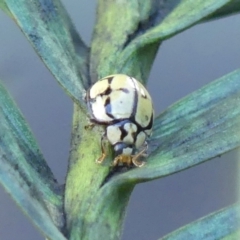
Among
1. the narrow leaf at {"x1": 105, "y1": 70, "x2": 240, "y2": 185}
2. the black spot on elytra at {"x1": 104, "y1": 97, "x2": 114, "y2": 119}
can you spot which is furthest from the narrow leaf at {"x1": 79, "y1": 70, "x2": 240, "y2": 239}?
the black spot on elytra at {"x1": 104, "y1": 97, "x2": 114, "y2": 119}

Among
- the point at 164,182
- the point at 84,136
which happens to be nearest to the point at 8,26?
the point at 164,182

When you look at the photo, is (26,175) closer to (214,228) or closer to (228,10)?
(214,228)

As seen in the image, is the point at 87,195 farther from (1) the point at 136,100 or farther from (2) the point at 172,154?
(1) the point at 136,100

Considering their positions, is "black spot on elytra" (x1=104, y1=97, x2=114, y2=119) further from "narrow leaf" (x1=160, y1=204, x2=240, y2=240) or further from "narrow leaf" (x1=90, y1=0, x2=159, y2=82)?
"narrow leaf" (x1=160, y1=204, x2=240, y2=240)

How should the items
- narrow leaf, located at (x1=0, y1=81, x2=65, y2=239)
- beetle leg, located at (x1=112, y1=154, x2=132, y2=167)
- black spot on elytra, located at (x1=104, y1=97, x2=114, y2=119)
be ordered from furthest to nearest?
1. black spot on elytra, located at (x1=104, y1=97, x2=114, y2=119)
2. beetle leg, located at (x1=112, y1=154, x2=132, y2=167)
3. narrow leaf, located at (x1=0, y1=81, x2=65, y2=239)

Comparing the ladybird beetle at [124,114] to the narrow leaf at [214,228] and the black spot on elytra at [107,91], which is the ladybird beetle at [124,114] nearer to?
the black spot on elytra at [107,91]
